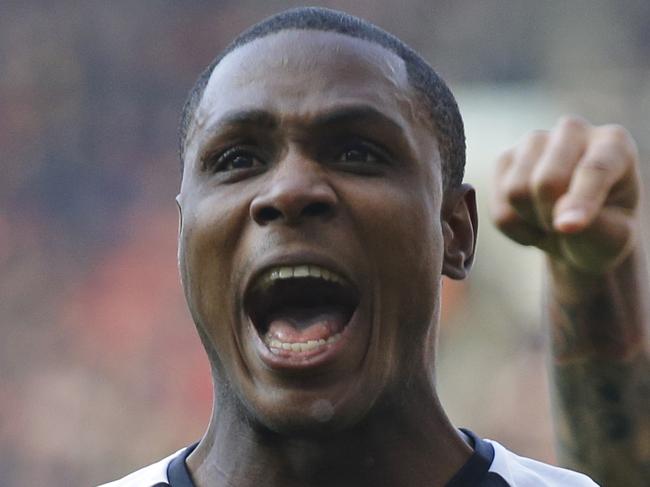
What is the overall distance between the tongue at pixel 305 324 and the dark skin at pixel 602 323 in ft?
1.39

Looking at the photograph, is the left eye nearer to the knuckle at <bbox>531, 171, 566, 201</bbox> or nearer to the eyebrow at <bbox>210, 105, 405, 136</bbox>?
the eyebrow at <bbox>210, 105, 405, 136</bbox>

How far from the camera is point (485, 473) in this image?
2656 millimetres

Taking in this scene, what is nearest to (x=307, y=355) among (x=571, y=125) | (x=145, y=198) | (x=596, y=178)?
(x=596, y=178)

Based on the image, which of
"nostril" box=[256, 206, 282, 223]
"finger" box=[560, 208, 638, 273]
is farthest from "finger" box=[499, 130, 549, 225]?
"nostril" box=[256, 206, 282, 223]

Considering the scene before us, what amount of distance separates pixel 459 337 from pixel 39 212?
4293 mm

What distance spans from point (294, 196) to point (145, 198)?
10.5 m

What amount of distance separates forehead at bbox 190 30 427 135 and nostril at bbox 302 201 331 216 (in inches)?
7.7

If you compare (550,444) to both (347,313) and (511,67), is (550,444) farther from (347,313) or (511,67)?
(347,313)

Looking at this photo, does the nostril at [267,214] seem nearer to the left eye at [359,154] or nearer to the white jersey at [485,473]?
the left eye at [359,154]

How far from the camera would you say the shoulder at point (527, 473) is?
2.69m

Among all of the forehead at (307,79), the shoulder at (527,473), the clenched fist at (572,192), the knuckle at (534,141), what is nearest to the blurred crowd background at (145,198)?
the shoulder at (527,473)

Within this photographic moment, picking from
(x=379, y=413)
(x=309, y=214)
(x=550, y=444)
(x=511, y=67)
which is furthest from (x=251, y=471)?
(x=511, y=67)

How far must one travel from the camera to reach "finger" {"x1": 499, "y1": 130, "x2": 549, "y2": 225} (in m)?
2.54

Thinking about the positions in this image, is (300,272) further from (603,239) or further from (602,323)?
(602,323)
